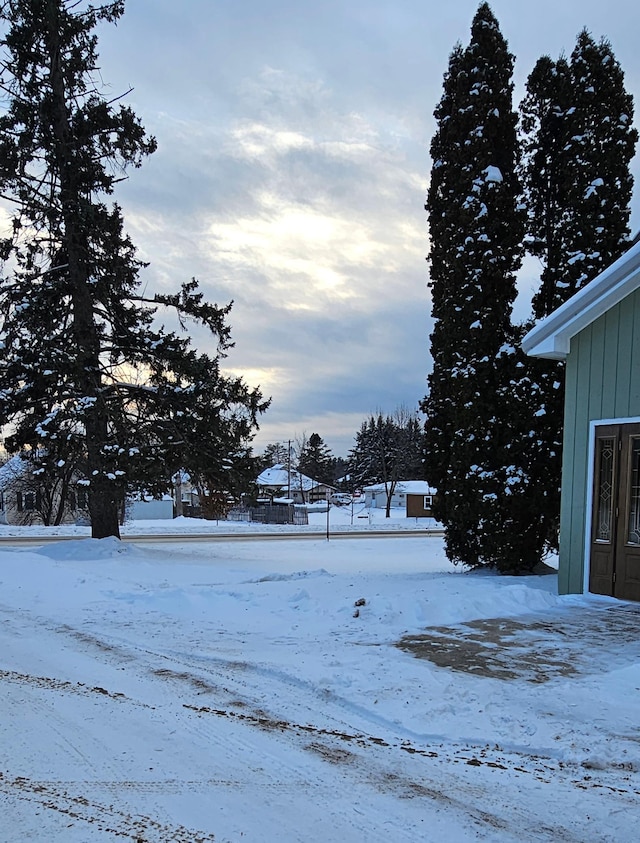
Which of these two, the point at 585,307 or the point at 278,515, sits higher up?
the point at 585,307

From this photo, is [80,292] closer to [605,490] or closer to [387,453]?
[605,490]

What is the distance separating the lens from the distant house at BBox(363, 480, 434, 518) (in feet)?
184

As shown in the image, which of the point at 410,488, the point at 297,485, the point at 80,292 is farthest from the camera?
the point at 297,485

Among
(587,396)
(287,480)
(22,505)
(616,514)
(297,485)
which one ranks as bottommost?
(22,505)

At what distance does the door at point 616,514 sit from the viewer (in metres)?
7.82

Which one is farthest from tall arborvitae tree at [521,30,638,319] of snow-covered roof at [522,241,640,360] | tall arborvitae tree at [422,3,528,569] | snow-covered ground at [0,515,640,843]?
snow-covered ground at [0,515,640,843]

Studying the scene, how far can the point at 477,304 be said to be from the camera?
11.2 metres

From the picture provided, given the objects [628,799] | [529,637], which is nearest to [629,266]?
[529,637]

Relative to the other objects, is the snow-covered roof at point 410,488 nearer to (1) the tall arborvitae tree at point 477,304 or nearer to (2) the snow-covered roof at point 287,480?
(2) the snow-covered roof at point 287,480

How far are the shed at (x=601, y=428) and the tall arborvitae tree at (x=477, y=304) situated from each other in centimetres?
216

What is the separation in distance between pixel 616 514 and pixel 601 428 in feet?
3.67

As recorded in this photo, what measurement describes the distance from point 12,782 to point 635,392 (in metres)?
7.52

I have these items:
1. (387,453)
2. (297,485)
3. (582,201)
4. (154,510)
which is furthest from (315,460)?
(582,201)

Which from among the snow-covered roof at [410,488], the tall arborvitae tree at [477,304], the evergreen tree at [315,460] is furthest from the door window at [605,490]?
the evergreen tree at [315,460]
